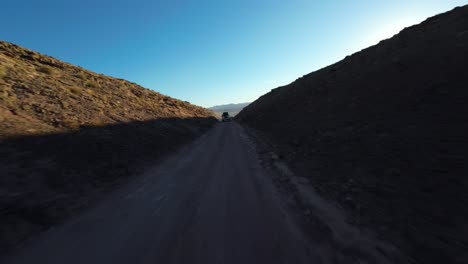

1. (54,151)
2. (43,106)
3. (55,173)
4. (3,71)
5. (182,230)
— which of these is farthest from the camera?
(3,71)

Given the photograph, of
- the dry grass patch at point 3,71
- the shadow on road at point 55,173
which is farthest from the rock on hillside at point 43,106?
the shadow on road at point 55,173

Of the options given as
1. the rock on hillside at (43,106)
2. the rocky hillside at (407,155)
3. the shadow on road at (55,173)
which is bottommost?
the rocky hillside at (407,155)

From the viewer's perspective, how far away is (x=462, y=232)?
4250 millimetres

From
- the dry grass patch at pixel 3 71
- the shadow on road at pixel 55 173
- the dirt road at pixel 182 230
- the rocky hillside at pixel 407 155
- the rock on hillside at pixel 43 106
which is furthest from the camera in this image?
the dry grass patch at pixel 3 71

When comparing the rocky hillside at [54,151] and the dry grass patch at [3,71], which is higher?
the dry grass patch at [3,71]

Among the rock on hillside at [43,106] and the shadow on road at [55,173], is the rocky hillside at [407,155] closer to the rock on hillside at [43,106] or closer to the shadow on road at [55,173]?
the shadow on road at [55,173]

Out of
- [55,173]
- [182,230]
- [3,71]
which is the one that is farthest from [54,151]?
[3,71]

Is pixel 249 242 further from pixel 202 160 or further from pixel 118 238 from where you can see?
pixel 202 160

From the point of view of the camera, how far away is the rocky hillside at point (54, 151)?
241 inches

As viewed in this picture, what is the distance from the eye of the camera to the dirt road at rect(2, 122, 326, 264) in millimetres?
4117

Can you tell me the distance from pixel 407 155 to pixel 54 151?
42.7ft

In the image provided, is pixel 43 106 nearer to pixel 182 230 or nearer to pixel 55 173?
pixel 55 173

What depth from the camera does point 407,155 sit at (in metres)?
8.32

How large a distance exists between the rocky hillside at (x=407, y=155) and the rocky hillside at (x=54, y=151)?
7.20 metres
